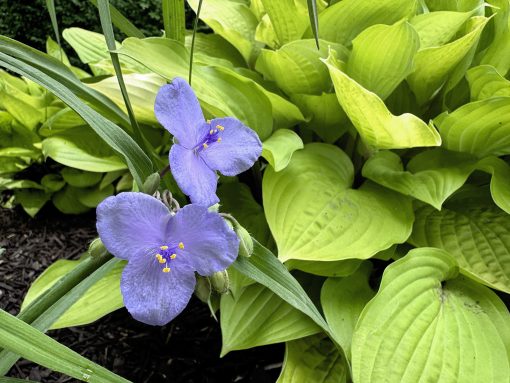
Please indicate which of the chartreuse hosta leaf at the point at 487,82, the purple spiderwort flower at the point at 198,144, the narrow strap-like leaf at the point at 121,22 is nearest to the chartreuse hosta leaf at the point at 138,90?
the narrow strap-like leaf at the point at 121,22

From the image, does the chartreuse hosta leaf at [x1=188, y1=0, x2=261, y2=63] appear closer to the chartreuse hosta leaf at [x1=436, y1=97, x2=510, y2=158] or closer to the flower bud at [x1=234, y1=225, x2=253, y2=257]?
the chartreuse hosta leaf at [x1=436, y1=97, x2=510, y2=158]

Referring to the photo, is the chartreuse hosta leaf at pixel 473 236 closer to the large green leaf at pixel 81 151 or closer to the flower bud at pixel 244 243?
the flower bud at pixel 244 243

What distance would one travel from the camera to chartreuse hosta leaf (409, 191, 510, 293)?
86 centimetres

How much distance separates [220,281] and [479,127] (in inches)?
24.1

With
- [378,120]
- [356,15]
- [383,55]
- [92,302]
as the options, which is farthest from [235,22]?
[92,302]

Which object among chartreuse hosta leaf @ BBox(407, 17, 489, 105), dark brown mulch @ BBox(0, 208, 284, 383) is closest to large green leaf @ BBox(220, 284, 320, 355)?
dark brown mulch @ BBox(0, 208, 284, 383)

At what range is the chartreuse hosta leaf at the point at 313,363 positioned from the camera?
32.7 inches

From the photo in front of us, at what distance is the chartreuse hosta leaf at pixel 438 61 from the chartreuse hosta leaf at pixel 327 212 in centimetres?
24

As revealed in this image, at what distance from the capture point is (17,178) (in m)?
1.40

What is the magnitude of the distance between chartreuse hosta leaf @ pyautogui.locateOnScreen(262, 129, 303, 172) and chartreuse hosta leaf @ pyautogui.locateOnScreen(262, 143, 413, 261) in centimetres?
5

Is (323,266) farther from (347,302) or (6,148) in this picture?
(6,148)

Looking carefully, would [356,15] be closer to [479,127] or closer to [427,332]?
[479,127]

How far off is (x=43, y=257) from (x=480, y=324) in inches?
38.6

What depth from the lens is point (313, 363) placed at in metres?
0.86
